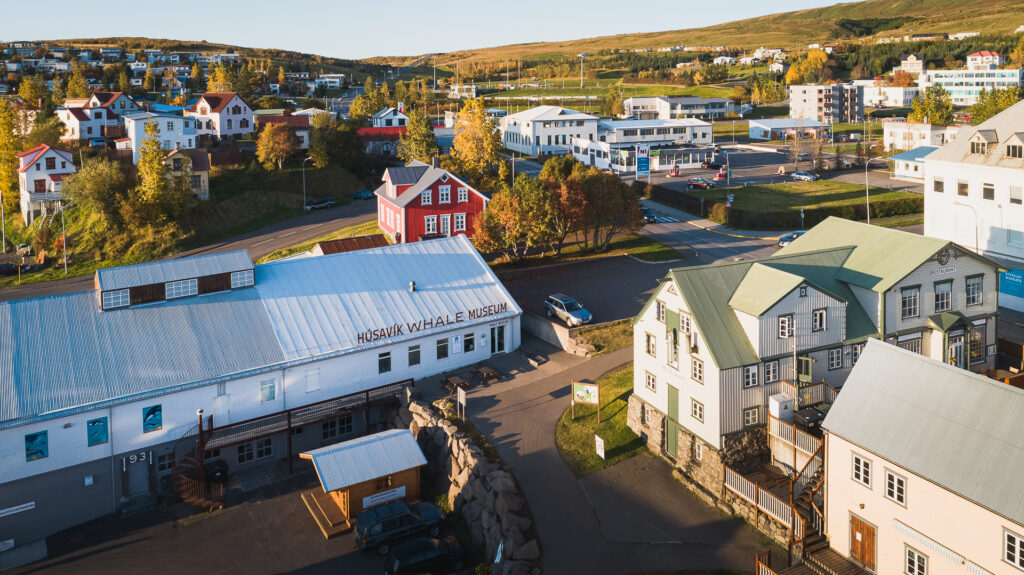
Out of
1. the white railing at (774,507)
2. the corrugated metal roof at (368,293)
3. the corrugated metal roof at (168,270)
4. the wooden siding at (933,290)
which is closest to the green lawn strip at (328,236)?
the corrugated metal roof at (368,293)

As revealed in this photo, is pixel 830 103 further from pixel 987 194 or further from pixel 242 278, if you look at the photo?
pixel 242 278

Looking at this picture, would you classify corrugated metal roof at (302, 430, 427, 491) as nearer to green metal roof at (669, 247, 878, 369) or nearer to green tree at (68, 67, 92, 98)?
green metal roof at (669, 247, 878, 369)

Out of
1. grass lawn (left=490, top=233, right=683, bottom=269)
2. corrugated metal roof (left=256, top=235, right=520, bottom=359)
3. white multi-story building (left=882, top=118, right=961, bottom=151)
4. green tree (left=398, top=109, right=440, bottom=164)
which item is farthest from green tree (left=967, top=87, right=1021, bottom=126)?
corrugated metal roof (left=256, top=235, right=520, bottom=359)

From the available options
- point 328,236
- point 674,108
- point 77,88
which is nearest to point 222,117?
point 77,88

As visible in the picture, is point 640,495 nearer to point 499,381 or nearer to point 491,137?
point 499,381

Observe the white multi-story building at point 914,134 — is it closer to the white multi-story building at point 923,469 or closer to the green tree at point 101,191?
the white multi-story building at point 923,469
